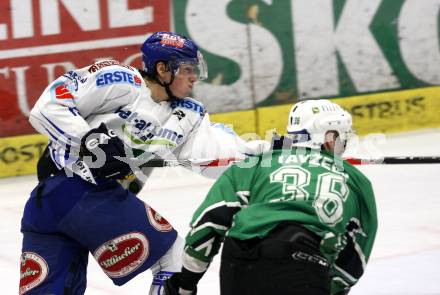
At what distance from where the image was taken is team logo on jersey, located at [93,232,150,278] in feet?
11.0

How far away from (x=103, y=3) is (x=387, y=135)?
7.62 feet

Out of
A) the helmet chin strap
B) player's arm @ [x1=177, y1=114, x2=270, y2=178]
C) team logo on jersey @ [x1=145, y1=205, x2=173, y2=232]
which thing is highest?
the helmet chin strap

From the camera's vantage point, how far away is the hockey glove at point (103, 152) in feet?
10.8

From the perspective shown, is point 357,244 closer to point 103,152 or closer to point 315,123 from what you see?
point 315,123

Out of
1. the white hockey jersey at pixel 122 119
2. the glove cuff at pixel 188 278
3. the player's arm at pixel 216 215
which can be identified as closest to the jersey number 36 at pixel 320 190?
the player's arm at pixel 216 215

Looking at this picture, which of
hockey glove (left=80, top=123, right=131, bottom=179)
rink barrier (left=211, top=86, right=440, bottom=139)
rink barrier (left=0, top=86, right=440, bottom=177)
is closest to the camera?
hockey glove (left=80, top=123, right=131, bottom=179)

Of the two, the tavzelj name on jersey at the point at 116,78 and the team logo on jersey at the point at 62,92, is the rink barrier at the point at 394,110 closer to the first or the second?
the tavzelj name on jersey at the point at 116,78

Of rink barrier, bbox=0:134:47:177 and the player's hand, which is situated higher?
the player's hand

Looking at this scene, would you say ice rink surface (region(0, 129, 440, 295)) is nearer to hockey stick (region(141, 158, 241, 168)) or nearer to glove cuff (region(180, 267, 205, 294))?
hockey stick (region(141, 158, 241, 168))

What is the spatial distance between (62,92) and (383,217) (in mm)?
2602

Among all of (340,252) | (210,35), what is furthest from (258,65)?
(340,252)

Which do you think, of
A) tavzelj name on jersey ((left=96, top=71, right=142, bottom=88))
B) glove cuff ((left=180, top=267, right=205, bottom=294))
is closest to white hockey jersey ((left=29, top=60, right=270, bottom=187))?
tavzelj name on jersey ((left=96, top=71, right=142, bottom=88))

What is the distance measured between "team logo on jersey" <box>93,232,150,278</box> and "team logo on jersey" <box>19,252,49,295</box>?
6.7 inches

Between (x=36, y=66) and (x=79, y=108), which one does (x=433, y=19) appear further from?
(x=79, y=108)
